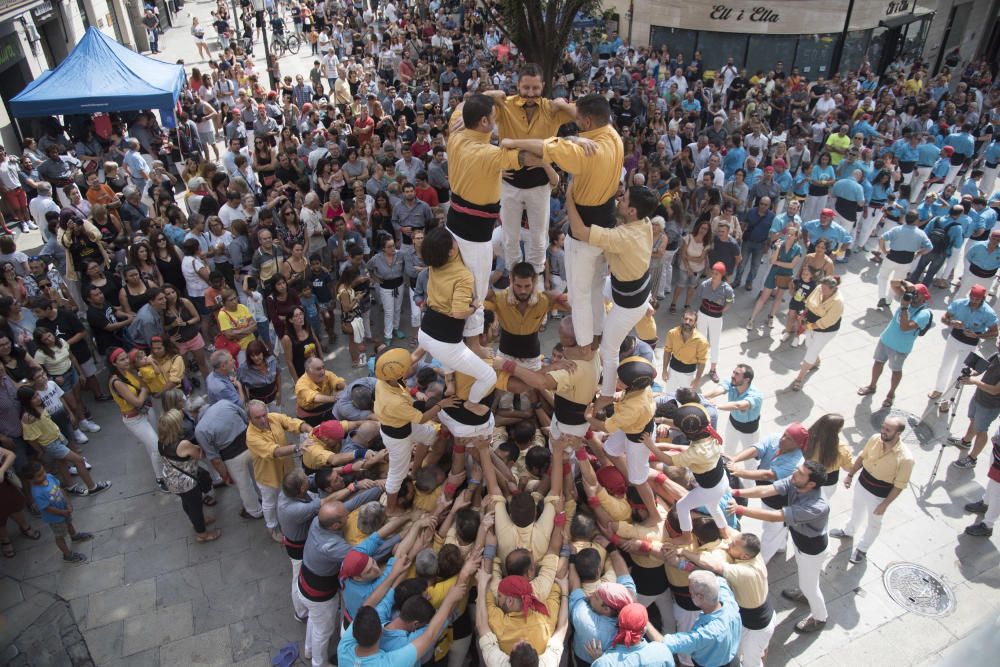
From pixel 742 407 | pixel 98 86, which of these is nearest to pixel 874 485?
pixel 742 407

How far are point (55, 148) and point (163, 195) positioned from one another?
3272 mm

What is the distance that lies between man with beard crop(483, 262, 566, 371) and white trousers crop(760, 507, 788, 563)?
8.91 feet

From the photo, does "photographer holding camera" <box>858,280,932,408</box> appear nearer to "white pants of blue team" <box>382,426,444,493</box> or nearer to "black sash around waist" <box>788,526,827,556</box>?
"black sash around waist" <box>788,526,827,556</box>

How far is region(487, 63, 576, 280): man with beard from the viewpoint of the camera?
5.85 metres

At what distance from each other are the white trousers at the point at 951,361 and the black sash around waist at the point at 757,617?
5.51 m

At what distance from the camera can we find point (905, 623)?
640 centimetres

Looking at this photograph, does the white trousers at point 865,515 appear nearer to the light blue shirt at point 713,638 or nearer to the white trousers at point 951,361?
the light blue shirt at point 713,638

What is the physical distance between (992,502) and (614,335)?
4.82m

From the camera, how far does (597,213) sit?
533 centimetres

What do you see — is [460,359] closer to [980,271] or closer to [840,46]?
[980,271]

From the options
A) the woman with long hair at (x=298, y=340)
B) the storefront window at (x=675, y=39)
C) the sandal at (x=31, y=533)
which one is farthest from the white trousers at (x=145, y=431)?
the storefront window at (x=675, y=39)

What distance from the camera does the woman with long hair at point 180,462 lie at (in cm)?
671

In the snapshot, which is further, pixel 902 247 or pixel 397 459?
pixel 902 247

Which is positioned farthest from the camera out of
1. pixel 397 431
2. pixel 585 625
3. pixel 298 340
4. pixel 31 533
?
pixel 298 340
